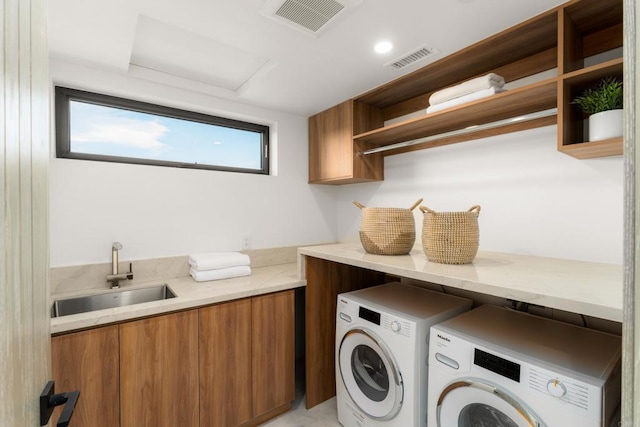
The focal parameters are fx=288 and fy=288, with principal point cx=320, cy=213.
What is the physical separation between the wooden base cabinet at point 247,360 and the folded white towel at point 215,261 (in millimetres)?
398

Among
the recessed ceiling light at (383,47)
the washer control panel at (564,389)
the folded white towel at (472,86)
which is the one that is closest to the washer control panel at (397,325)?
the washer control panel at (564,389)

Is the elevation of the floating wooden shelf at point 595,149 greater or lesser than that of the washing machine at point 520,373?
greater

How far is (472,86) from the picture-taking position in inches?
62.0

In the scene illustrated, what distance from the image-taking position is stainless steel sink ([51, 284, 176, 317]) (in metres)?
1.62

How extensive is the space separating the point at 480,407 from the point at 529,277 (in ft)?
1.86

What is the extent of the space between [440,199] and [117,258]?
7.32ft

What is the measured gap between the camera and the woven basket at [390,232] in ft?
5.50

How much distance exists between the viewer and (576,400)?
895 mm

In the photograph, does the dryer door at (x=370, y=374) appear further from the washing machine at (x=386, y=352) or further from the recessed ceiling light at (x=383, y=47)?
the recessed ceiling light at (x=383, y=47)

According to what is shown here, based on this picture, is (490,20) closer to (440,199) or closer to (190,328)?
(440,199)

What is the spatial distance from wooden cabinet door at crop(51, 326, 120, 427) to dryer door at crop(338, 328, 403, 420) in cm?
117

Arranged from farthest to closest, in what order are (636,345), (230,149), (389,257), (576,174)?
(230,149)
(389,257)
(576,174)
(636,345)

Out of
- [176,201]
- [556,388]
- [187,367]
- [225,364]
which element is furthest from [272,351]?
[556,388]

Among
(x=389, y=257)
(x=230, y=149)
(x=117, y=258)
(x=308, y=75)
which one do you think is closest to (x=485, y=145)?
(x=389, y=257)
